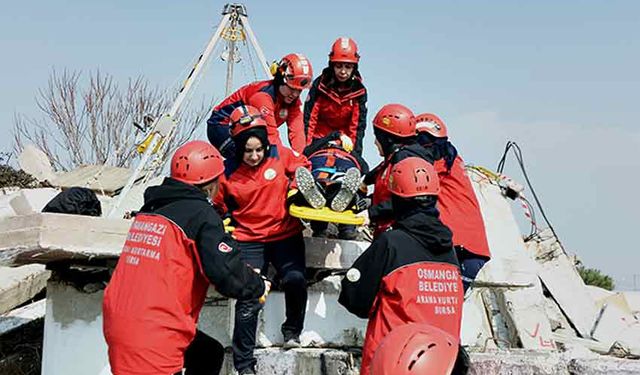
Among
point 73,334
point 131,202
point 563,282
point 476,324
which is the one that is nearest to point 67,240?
point 73,334

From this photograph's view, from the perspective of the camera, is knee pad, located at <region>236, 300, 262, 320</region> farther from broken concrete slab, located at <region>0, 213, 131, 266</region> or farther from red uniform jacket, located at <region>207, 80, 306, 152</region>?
red uniform jacket, located at <region>207, 80, 306, 152</region>

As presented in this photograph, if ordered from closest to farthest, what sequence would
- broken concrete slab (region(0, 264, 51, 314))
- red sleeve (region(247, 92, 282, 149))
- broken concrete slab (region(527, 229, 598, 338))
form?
1. red sleeve (region(247, 92, 282, 149))
2. broken concrete slab (region(0, 264, 51, 314))
3. broken concrete slab (region(527, 229, 598, 338))

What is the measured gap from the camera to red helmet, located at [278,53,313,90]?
6.62 meters

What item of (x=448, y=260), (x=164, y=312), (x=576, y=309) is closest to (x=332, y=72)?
(x=448, y=260)

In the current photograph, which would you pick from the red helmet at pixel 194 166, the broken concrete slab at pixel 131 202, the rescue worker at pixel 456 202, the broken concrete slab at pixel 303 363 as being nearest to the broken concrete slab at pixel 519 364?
the rescue worker at pixel 456 202

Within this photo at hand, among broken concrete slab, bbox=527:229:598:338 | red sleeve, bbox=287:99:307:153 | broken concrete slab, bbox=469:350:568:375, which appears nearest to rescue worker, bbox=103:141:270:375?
broken concrete slab, bbox=469:350:568:375

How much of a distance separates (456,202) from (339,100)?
181cm

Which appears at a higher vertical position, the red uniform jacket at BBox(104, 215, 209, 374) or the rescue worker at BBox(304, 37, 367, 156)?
the rescue worker at BBox(304, 37, 367, 156)

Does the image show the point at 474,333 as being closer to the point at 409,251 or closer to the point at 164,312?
the point at 409,251

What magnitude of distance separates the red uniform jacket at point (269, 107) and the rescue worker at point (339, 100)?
28 cm

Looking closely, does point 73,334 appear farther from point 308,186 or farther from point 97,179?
point 97,179

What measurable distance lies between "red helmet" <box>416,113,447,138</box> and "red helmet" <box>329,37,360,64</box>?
1156 millimetres

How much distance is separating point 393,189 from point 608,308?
6302mm

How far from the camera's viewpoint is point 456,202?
605 cm
